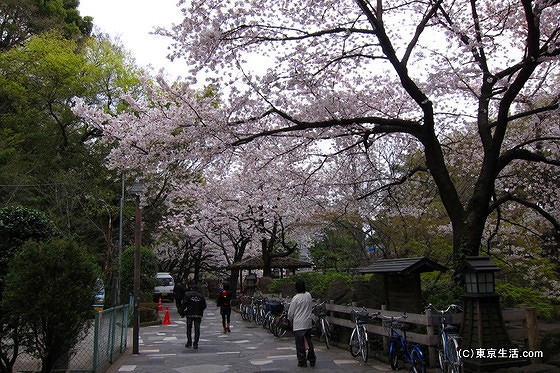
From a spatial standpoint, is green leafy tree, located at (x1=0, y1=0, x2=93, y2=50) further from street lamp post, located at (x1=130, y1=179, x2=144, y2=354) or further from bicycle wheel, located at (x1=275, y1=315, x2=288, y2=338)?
bicycle wheel, located at (x1=275, y1=315, x2=288, y2=338)

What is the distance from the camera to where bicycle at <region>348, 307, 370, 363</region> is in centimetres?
888

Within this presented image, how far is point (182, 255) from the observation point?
46312 millimetres

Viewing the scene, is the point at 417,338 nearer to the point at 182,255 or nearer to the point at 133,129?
the point at 133,129

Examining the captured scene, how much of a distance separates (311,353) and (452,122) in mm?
9202

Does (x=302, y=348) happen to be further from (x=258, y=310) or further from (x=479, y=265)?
(x=258, y=310)

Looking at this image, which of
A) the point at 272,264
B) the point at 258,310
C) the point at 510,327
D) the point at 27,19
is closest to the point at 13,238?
the point at 510,327

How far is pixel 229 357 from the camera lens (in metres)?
10.1

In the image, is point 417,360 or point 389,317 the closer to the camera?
point 417,360

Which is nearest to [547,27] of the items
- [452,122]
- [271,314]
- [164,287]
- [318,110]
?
[452,122]

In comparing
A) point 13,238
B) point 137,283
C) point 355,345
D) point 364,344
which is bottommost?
point 355,345

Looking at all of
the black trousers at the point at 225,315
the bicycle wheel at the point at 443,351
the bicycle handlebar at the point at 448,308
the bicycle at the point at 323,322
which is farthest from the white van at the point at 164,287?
the bicycle wheel at the point at 443,351

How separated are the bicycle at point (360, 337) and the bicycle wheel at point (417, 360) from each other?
134 centimetres

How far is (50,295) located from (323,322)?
6827 mm

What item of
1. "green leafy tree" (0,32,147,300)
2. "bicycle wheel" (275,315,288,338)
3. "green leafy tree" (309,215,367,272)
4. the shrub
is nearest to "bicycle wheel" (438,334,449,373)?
the shrub
